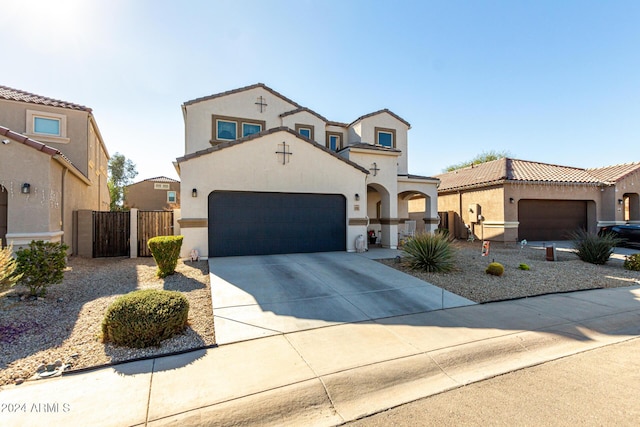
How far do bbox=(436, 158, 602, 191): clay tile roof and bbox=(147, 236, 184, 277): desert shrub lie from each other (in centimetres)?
1729

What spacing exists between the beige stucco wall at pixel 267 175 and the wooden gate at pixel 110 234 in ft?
12.9

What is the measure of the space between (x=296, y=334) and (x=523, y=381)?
10.5ft

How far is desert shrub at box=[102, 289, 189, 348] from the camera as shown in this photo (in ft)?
15.0

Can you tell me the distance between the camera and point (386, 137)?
1806 centimetres

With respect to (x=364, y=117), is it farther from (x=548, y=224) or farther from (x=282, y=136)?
(x=548, y=224)

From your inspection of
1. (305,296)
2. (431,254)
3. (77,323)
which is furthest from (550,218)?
(77,323)

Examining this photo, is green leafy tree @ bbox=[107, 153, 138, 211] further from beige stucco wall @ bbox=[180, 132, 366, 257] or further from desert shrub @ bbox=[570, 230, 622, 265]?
desert shrub @ bbox=[570, 230, 622, 265]

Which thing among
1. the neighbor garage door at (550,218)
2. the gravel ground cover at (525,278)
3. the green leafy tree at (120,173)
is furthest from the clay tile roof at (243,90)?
the green leafy tree at (120,173)

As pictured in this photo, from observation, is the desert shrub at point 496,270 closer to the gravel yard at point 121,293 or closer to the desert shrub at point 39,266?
the gravel yard at point 121,293

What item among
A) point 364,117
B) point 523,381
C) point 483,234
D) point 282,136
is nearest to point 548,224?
point 483,234

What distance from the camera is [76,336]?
494cm

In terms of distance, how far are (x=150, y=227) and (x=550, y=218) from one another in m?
22.5

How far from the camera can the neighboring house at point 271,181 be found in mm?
11359

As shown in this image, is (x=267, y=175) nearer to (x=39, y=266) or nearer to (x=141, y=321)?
(x=39, y=266)
